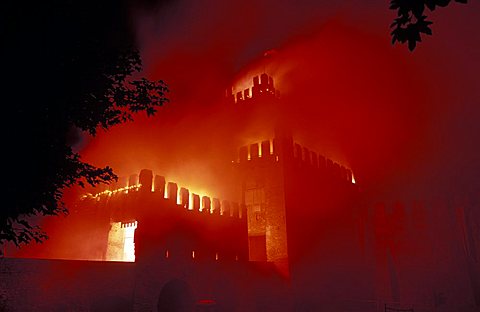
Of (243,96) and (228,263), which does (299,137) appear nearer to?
(243,96)

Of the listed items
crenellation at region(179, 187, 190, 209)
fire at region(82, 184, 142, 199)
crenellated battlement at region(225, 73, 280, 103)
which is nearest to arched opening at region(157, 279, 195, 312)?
crenellation at region(179, 187, 190, 209)

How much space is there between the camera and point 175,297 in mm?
17594

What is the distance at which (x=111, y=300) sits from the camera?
13859 millimetres

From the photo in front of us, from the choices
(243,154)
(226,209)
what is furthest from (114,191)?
(243,154)

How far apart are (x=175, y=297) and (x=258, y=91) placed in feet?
53.5

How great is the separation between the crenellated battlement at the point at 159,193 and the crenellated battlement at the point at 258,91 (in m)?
9.87

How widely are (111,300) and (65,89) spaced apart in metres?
10.2

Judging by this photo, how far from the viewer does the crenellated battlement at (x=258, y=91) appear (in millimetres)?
27328

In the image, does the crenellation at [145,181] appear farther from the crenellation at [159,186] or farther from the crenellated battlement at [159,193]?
the crenellation at [159,186]

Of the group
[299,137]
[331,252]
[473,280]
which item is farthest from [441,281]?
[299,137]

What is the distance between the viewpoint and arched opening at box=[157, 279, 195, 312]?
674 inches

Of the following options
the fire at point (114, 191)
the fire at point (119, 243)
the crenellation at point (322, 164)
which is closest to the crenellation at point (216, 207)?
the fire at point (119, 243)

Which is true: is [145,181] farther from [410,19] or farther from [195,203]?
[410,19]

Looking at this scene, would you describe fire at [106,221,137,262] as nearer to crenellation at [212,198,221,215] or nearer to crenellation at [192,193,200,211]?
crenellation at [192,193,200,211]
